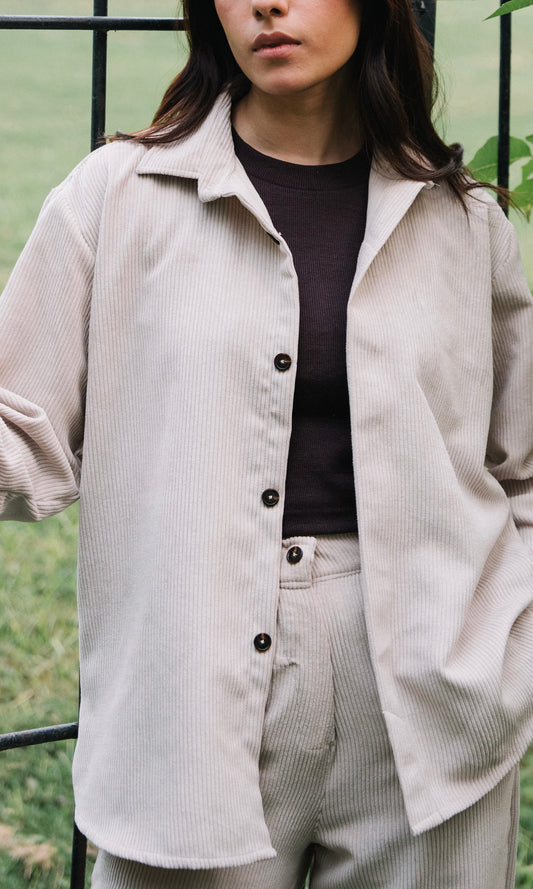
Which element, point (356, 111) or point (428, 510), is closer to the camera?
point (428, 510)

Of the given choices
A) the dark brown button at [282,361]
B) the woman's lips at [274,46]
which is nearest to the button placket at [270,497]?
the dark brown button at [282,361]

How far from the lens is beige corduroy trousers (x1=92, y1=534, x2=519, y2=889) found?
1310 mm

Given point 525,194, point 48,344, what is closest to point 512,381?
point 525,194

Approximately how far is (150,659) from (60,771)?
1.29 m

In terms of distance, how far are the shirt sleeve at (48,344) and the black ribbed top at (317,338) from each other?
0.26 meters

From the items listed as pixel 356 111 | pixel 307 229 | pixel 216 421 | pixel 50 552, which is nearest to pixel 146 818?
pixel 216 421

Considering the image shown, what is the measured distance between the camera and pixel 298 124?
144cm

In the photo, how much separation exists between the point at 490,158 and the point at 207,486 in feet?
2.69

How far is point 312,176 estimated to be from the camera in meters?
1.44

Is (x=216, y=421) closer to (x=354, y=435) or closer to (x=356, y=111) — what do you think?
(x=354, y=435)

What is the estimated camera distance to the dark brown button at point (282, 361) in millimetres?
1311

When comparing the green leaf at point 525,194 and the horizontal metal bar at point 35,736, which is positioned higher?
the green leaf at point 525,194

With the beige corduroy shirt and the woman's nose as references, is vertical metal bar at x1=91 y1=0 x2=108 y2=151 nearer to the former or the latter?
the beige corduroy shirt

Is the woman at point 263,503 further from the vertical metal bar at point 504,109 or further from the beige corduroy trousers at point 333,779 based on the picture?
the vertical metal bar at point 504,109
